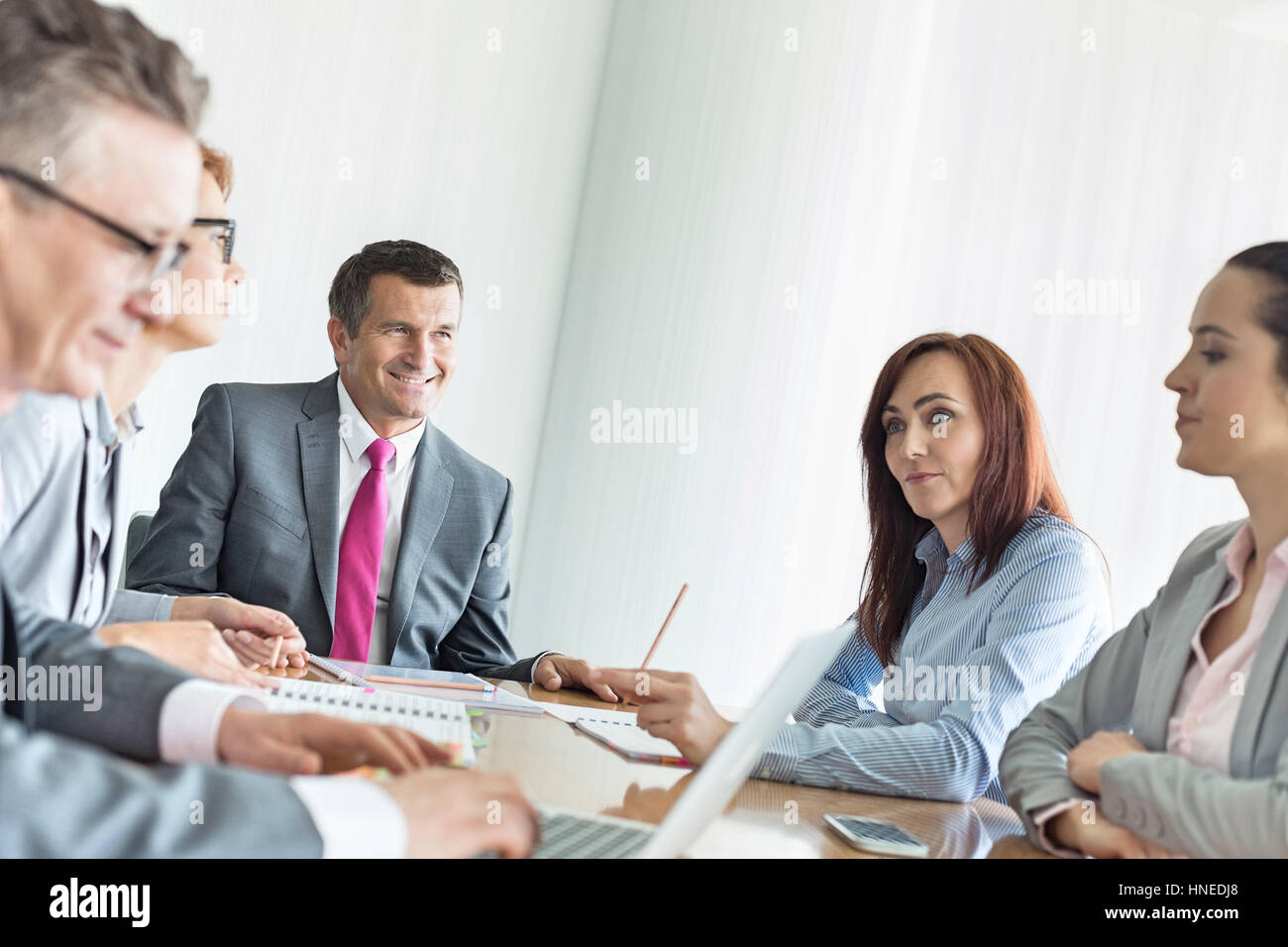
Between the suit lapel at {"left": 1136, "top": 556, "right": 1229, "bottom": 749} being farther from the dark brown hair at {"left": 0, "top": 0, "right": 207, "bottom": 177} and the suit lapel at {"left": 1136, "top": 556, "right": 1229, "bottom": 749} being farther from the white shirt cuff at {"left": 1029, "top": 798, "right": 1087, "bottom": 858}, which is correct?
the dark brown hair at {"left": 0, "top": 0, "right": 207, "bottom": 177}

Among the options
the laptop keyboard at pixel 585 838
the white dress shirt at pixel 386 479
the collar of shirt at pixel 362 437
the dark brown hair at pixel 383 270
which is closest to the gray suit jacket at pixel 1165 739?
the laptop keyboard at pixel 585 838

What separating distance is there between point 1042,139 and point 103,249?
407cm

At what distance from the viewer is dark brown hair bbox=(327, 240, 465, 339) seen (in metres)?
2.93

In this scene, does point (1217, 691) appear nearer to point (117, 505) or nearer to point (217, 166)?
point (117, 505)

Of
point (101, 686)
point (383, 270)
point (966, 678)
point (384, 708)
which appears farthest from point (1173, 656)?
point (383, 270)

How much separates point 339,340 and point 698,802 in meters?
2.32

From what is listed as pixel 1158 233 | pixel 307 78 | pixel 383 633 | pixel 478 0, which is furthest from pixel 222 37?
pixel 1158 233

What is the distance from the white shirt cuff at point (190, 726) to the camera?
3.70 ft

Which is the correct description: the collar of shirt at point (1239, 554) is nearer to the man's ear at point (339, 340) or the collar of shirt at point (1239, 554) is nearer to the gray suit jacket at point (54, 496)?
the gray suit jacket at point (54, 496)

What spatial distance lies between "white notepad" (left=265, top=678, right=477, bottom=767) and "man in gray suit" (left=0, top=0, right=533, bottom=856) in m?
0.20

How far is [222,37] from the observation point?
3689 millimetres

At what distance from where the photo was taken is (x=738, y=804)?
1.42 meters

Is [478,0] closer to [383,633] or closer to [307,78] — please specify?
[307,78]

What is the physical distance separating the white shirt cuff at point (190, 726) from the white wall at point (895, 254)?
3.19 meters
